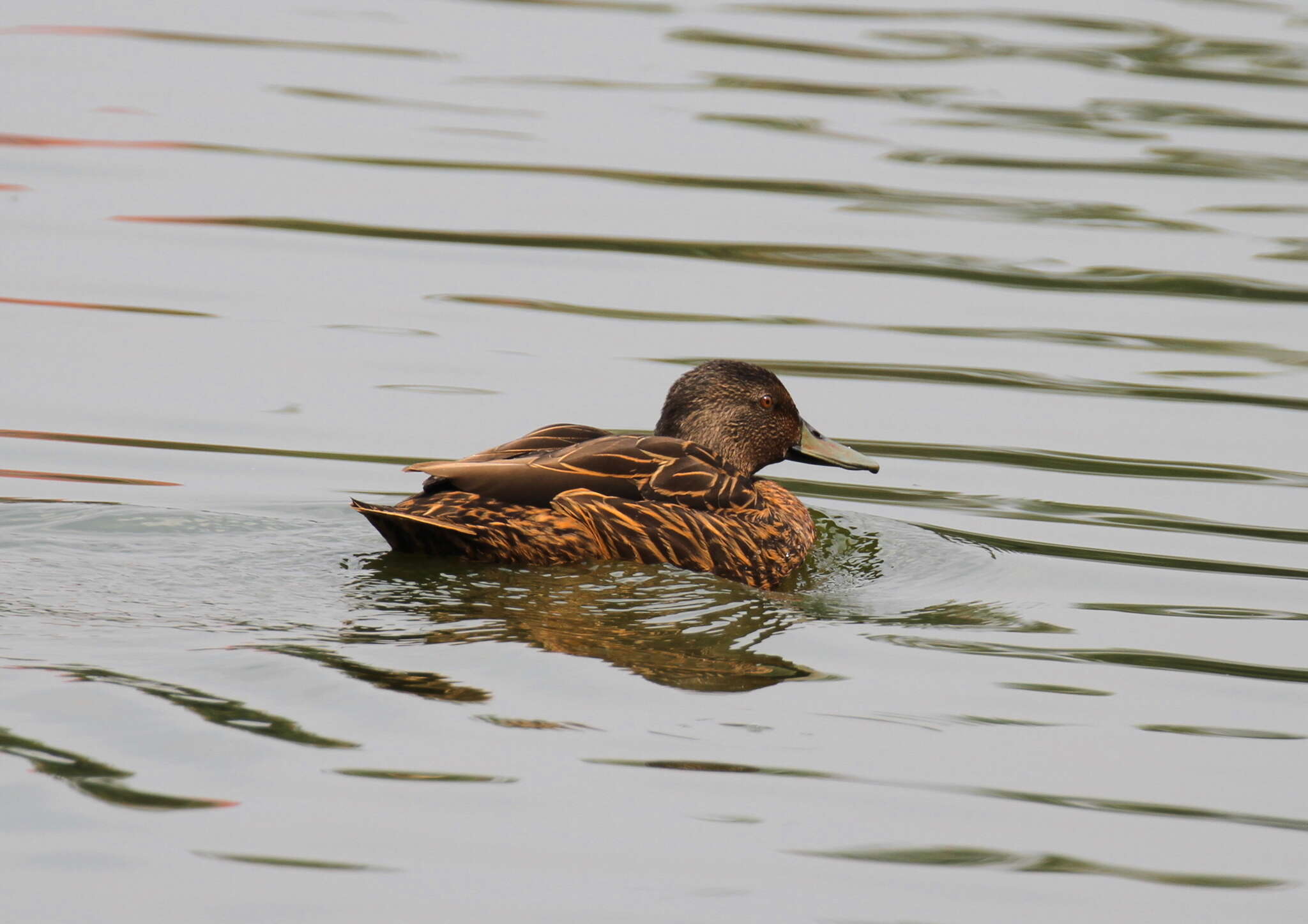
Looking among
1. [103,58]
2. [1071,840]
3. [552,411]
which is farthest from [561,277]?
[1071,840]

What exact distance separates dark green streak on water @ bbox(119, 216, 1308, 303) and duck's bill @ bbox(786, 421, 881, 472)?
4.06m

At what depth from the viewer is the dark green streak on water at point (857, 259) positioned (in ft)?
41.3

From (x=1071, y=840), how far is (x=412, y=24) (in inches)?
571

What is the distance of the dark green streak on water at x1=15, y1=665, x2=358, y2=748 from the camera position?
18.5 ft

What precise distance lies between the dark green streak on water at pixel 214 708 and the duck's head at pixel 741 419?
3096mm

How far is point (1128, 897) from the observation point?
5.08m

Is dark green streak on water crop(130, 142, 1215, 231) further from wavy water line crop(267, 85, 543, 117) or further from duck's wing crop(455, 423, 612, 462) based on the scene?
duck's wing crop(455, 423, 612, 462)

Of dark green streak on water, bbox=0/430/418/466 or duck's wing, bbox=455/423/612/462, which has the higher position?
duck's wing, bbox=455/423/612/462

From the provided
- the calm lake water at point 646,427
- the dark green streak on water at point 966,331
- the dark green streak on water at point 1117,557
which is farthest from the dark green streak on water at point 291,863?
the dark green streak on water at point 966,331

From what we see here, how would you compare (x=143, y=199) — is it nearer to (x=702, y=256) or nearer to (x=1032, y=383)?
(x=702, y=256)

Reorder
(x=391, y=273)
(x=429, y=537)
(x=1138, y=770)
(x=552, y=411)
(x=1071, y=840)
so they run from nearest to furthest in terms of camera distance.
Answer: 1. (x=1071, y=840)
2. (x=1138, y=770)
3. (x=429, y=537)
4. (x=552, y=411)
5. (x=391, y=273)

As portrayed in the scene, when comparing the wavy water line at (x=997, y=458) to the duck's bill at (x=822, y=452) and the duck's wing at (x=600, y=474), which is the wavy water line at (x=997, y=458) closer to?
the duck's bill at (x=822, y=452)

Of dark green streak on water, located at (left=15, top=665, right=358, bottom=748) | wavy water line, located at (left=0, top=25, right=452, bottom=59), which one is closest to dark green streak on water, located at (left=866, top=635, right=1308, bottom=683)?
dark green streak on water, located at (left=15, top=665, right=358, bottom=748)

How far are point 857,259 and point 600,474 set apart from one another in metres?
5.59
